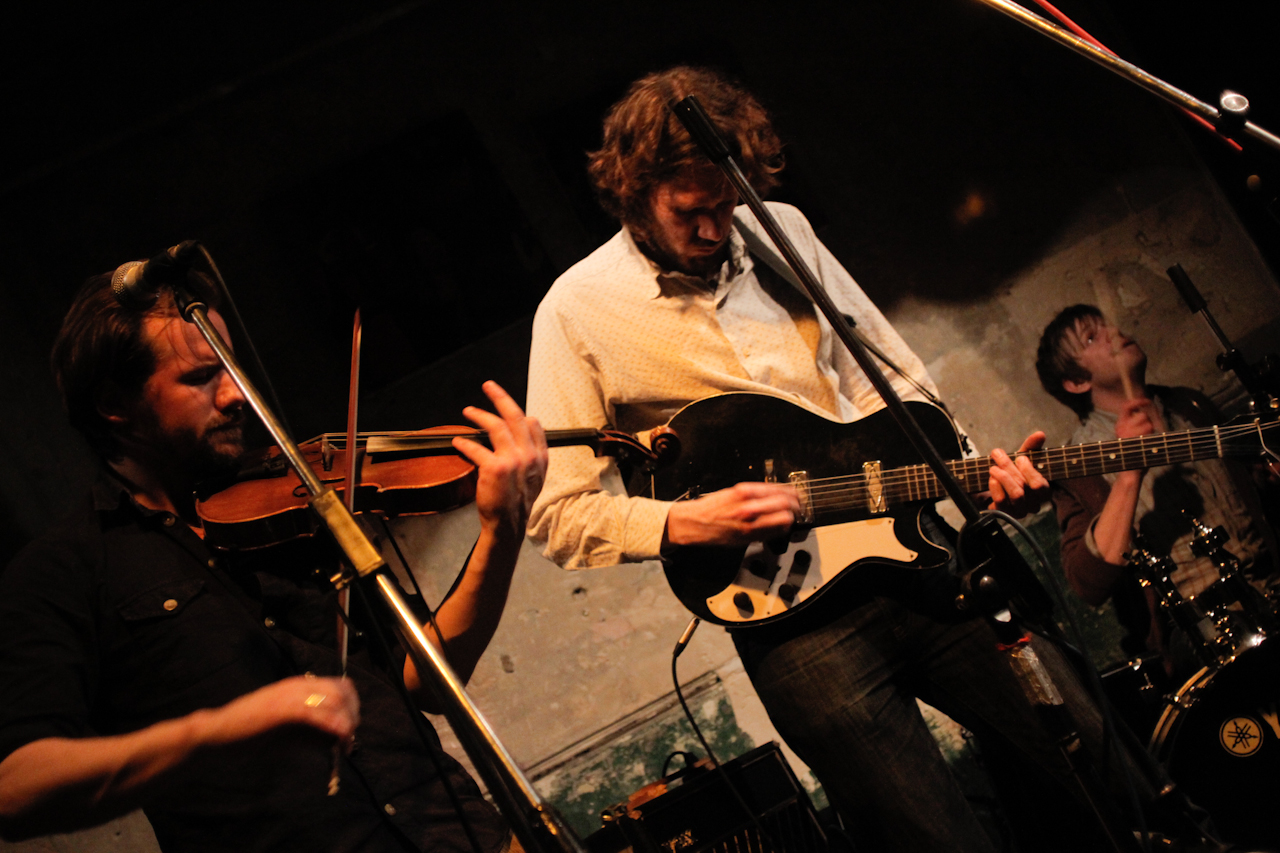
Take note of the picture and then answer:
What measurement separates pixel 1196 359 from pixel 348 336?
3462 mm

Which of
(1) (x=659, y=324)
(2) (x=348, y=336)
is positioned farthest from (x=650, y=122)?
(2) (x=348, y=336)

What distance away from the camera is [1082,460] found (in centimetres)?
201

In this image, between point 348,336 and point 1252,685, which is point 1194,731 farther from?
point 348,336

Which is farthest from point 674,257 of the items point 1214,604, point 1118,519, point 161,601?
point 1214,604

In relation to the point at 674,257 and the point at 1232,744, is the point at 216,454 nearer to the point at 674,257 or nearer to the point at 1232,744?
the point at 674,257

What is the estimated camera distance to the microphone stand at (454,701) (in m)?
0.81

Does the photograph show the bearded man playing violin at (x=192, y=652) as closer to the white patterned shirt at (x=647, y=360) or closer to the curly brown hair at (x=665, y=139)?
the white patterned shirt at (x=647, y=360)

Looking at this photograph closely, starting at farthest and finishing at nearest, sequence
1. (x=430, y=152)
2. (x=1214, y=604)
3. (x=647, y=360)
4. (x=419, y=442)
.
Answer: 1. (x=430, y=152)
2. (x=1214, y=604)
3. (x=647, y=360)
4. (x=419, y=442)

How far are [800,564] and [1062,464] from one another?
2.44 ft

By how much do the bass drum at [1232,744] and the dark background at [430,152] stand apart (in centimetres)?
167

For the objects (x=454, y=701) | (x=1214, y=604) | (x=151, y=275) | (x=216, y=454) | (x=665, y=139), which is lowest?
(x=1214, y=604)

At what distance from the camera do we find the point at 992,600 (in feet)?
4.00

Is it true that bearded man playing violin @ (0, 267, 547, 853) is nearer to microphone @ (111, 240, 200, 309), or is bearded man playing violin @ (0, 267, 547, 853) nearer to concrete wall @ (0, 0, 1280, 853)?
microphone @ (111, 240, 200, 309)

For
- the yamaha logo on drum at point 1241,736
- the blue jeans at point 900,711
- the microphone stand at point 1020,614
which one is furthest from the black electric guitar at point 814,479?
the yamaha logo on drum at point 1241,736
